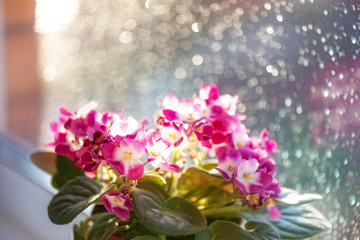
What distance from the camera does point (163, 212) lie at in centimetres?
50

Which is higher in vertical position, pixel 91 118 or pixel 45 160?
pixel 91 118

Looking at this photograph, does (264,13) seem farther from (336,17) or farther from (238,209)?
(238,209)

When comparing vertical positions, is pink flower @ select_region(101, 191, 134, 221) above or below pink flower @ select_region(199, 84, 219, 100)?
below

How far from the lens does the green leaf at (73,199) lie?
505mm

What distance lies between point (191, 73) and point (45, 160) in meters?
0.40

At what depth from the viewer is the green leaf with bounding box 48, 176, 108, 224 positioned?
1.66 feet

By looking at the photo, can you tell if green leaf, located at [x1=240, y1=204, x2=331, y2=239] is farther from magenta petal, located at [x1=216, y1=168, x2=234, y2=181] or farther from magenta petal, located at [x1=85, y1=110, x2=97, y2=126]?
magenta petal, located at [x1=85, y1=110, x2=97, y2=126]

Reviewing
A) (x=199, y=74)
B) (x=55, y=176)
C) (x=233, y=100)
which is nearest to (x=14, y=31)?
(x=199, y=74)

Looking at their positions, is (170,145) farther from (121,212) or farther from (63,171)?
(63,171)

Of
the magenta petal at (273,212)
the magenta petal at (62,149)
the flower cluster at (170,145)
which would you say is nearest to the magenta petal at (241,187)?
the flower cluster at (170,145)

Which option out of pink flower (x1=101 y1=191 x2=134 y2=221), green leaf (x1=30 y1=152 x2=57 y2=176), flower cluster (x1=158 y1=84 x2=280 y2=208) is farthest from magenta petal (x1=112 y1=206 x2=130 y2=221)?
green leaf (x1=30 y1=152 x2=57 y2=176)

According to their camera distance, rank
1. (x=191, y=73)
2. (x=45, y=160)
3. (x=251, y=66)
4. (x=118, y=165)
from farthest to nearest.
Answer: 1. (x=191, y=73)
2. (x=251, y=66)
3. (x=45, y=160)
4. (x=118, y=165)

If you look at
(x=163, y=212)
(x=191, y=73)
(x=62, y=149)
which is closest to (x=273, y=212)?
(x=163, y=212)

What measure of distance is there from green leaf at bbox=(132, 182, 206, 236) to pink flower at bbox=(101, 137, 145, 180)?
0.12 feet
